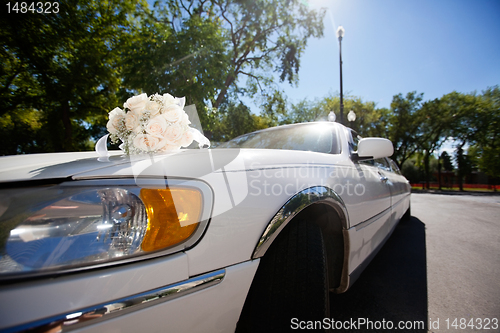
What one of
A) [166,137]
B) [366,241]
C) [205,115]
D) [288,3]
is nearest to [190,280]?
[166,137]

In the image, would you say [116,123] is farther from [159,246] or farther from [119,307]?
[119,307]

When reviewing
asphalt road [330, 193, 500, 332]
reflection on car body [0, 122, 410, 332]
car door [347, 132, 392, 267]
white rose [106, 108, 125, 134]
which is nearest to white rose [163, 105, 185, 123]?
white rose [106, 108, 125, 134]

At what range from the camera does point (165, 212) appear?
795 mm

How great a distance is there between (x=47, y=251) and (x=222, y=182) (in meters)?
0.56

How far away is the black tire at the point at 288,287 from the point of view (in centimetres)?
105

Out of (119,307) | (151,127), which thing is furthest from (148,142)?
(119,307)

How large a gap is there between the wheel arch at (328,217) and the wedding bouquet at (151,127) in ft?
2.15

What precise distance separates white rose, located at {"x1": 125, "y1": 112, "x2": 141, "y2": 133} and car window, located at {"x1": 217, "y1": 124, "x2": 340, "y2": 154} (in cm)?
122

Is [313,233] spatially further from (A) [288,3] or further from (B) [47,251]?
(A) [288,3]

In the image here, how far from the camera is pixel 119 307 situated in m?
0.65

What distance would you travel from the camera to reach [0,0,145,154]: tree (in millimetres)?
7799

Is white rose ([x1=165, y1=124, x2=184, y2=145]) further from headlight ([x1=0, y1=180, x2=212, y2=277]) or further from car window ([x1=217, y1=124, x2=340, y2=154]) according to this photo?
car window ([x1=217, y1=124, x2=340, y2=154])

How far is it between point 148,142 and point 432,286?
8.88 feet

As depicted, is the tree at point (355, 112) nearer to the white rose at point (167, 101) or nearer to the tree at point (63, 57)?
the tree at point (63, 57)
